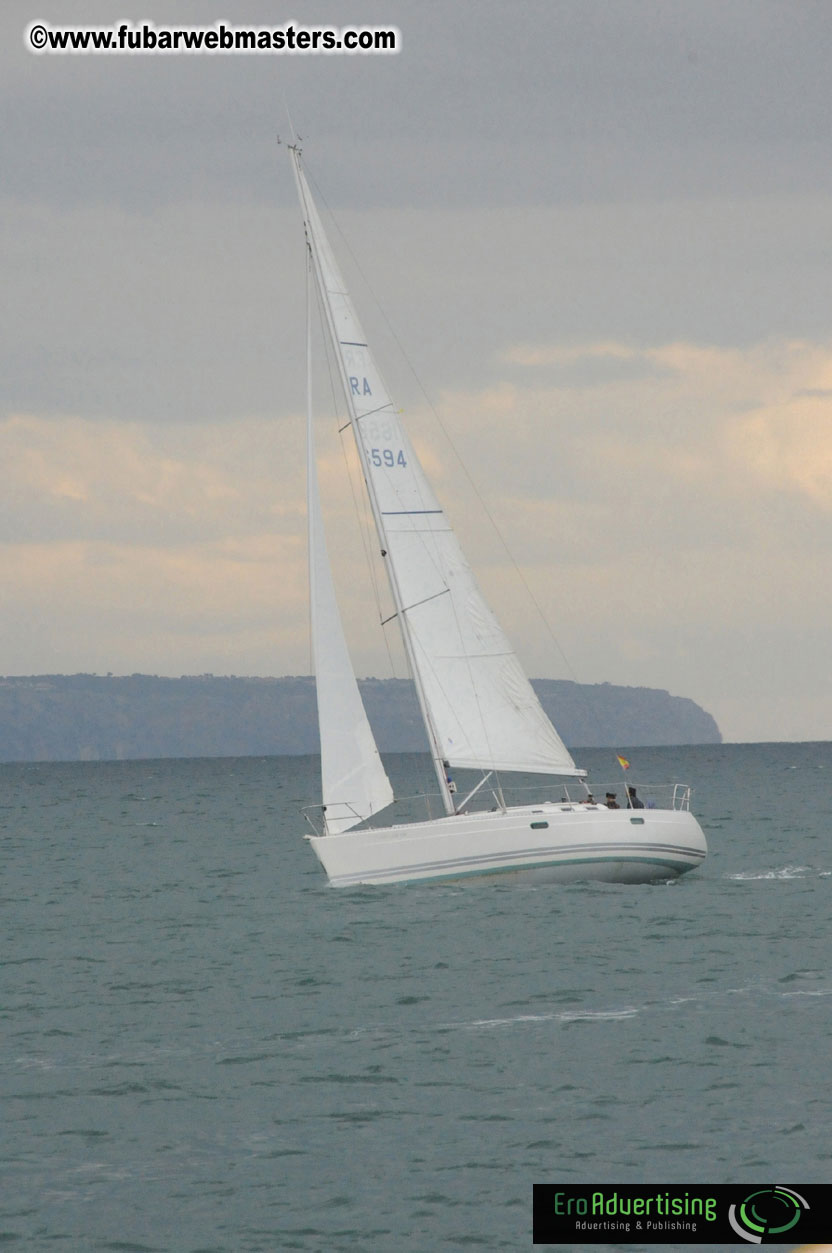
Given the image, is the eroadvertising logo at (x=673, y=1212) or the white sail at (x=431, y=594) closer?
the eroadvertising logo at (x=673, y=1212)

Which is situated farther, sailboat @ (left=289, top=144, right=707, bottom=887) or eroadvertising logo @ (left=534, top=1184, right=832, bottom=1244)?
sailboat @ (left=289, top=144, right=707, bottom=887)

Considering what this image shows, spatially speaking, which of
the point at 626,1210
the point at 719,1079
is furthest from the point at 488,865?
the point at 626,1210

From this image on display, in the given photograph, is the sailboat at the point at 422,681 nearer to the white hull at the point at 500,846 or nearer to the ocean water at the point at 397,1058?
the white hull at the point at 500,846

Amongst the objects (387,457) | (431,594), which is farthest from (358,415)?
(431,594)

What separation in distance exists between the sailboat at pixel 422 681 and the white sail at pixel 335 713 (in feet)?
0.07

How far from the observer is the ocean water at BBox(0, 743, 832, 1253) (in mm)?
15898

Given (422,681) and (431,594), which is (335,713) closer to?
(422,681)

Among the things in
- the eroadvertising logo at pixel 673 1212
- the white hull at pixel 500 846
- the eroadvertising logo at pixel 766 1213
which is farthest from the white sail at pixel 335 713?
the eroadvertising logo at pixel 766 1213

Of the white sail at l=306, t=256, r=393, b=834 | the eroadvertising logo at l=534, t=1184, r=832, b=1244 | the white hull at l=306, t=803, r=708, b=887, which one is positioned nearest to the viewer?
the eroadvertising logo at l=534, t=1184, r=832, b=1244

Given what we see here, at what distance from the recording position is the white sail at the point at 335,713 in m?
35.0

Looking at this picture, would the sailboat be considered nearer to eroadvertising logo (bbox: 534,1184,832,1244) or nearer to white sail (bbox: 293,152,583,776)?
white sail (bbox: 293,152,583,776)

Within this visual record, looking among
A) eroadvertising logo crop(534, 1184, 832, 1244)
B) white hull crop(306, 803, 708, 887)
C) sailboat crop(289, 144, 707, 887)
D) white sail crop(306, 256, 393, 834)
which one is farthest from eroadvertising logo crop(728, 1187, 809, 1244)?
white sail crop(306, 256, 393, 834)

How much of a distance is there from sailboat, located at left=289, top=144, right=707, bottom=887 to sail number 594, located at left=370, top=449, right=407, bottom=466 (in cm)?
2

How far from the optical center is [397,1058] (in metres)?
21.2
